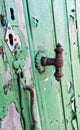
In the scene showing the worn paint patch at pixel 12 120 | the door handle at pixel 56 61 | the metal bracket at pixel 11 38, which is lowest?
the worn paint patch at pixel 12 120

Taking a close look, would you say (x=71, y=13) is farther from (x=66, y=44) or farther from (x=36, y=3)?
(x=36, y=3)

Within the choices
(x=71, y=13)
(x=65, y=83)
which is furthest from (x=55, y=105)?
(x=71, y=13)

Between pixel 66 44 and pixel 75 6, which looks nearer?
pixel 66 44

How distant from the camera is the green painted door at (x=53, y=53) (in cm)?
123

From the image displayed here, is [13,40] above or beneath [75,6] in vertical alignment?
beneath

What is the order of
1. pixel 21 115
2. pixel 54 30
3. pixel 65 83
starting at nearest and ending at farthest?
1. pixel 21 115
2. pixel 54 30
3. pixel 65 83

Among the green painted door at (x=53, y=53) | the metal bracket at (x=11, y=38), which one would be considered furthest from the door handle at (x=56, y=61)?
the metal bracket at (x=11, y=38)

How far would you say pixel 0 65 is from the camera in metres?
0.97

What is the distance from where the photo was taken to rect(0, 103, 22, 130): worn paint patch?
1017 mm

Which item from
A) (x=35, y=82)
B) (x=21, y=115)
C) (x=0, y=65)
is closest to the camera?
(x=0, y=65)

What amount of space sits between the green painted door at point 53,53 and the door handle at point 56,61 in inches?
1.2

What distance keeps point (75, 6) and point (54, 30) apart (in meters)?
0.39

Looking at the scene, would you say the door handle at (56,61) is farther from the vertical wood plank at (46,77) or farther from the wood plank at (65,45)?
the wood plank at (65,45)

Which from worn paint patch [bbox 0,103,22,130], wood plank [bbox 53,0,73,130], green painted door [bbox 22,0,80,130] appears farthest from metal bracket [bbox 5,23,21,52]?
wood plank [bbox 53,0,73,130]
